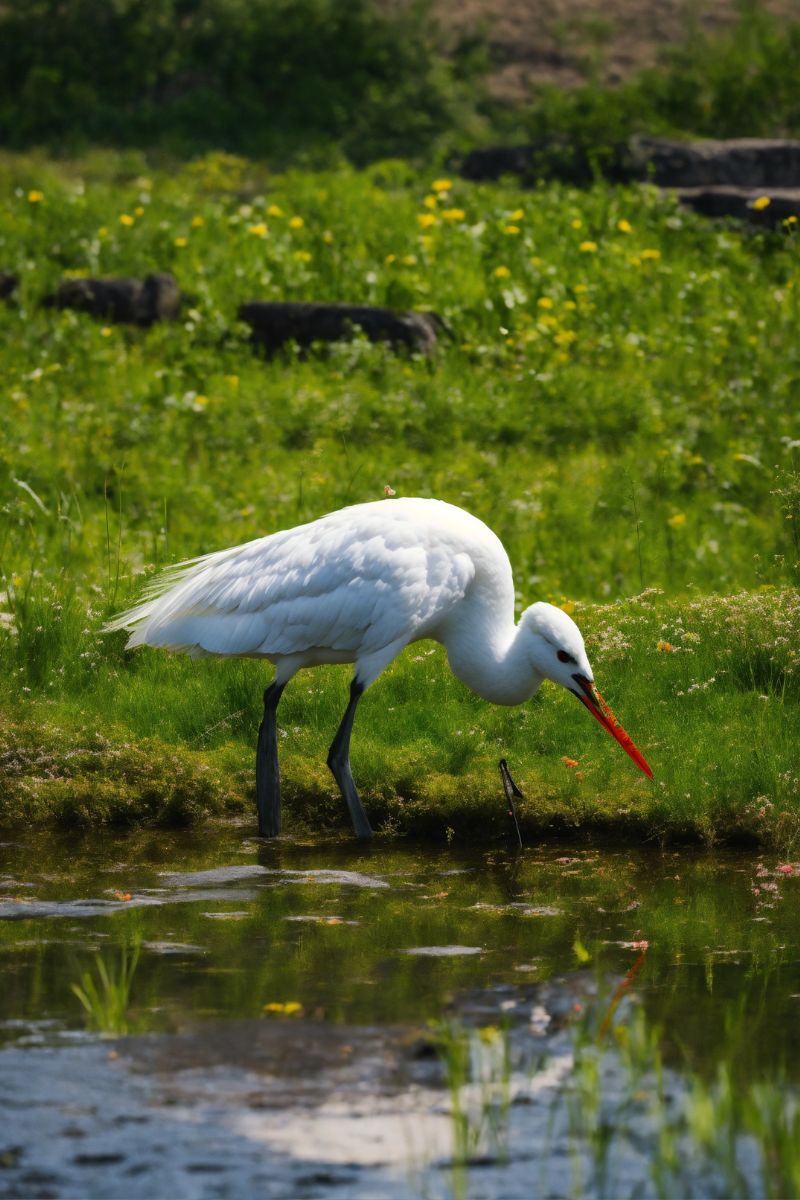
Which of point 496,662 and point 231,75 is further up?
point 231,75

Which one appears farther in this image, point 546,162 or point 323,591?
point 546,162

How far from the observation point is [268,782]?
6.29 m

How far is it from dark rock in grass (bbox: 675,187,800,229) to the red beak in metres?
8.33

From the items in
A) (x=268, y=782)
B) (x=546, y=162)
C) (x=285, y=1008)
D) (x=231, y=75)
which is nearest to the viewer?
(x=285, y=1008)

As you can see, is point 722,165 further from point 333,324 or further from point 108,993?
point 108,993

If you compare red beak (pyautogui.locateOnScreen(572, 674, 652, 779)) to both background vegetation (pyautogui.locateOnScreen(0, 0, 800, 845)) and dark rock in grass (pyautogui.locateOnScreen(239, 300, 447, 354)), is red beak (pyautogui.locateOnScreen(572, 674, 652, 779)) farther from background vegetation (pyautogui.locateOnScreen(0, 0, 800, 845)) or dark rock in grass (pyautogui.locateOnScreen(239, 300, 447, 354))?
dark rock in grass (pyautogui.locateOnScreen(239, 300, 447, 354))

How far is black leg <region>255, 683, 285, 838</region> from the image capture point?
6277 mm

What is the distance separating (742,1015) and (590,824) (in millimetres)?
2194

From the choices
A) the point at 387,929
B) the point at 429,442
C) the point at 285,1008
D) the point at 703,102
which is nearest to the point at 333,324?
the point at 429,442

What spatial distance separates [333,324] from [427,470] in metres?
2.31

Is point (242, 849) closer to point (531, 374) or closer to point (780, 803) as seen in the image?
point (780, 803)

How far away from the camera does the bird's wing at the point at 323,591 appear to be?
625cm

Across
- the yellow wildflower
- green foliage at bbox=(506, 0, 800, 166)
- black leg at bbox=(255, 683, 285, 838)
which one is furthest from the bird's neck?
green foliage at bbox=(506, 0, 800, 166)

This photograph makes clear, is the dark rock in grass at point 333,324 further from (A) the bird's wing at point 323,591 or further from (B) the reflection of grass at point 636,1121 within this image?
(B) the reflection of grass at point 636,1121
